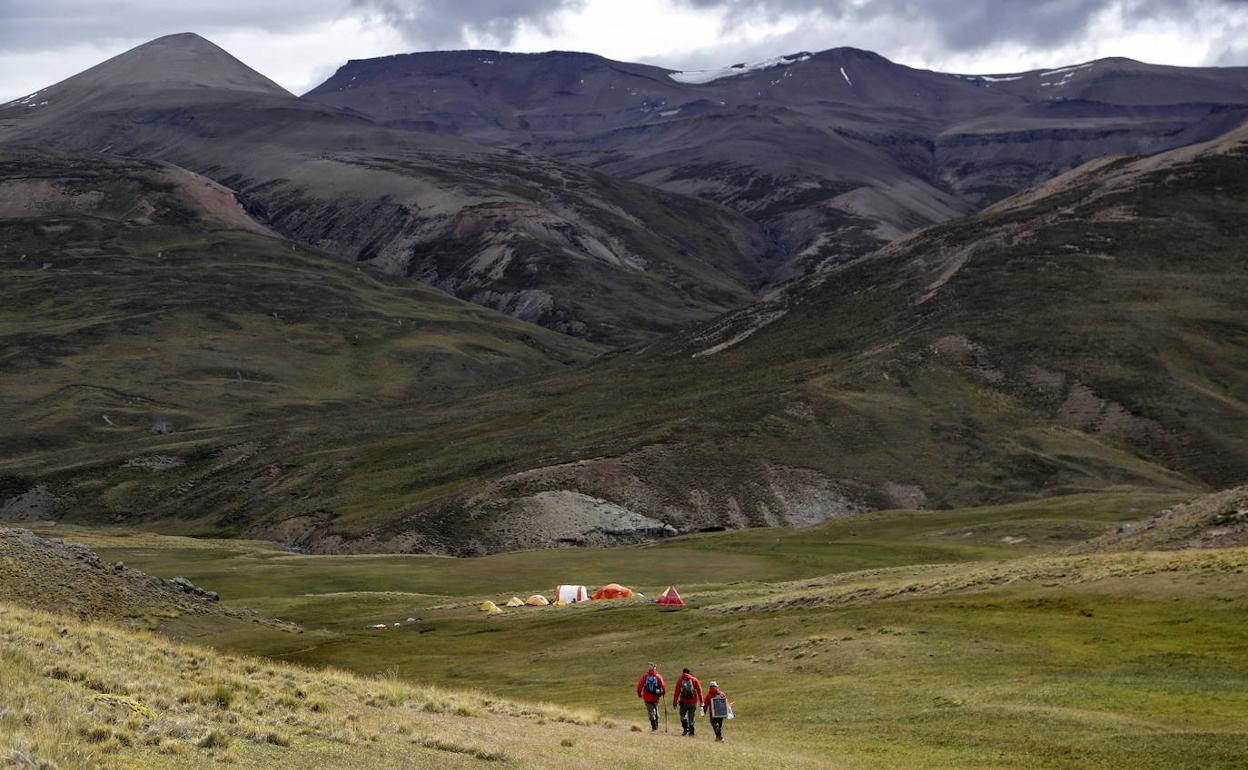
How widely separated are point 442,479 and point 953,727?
115m

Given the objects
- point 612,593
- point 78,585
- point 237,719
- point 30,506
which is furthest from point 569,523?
point 237,719

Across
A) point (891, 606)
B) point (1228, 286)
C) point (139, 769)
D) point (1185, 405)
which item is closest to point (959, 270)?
point (1228, 286)

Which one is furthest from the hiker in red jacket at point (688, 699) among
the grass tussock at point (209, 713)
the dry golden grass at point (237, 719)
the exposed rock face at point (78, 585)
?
the exposed rock face at point (78, 585)

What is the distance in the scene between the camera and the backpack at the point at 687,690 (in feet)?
115

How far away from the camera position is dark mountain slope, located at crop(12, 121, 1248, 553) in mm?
132250

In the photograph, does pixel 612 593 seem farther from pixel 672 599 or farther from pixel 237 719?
pixel 237 719

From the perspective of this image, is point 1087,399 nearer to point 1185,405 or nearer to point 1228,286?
point 1185,405

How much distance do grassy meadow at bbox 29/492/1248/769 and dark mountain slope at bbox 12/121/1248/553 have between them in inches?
1445

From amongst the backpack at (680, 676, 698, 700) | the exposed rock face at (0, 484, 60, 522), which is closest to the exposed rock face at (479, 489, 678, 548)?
the exposed rock face at (0, 484, 60, 522)

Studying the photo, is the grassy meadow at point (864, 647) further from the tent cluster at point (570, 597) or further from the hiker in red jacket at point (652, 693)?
the tent cluster at point (570, 597)

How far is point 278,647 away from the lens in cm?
5966

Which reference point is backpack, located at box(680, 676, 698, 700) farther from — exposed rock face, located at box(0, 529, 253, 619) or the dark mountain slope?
the dark mountain slope

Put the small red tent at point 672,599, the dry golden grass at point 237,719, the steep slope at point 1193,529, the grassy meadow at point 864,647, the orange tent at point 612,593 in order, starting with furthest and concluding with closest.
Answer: the orange tent at point 612,593 → the small red tent at point 672,599 → the steep slope at point 1193,529 → the grassy meadow at point 864,647 → the dry golden grass at point 237,719

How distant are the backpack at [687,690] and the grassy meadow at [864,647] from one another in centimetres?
174
